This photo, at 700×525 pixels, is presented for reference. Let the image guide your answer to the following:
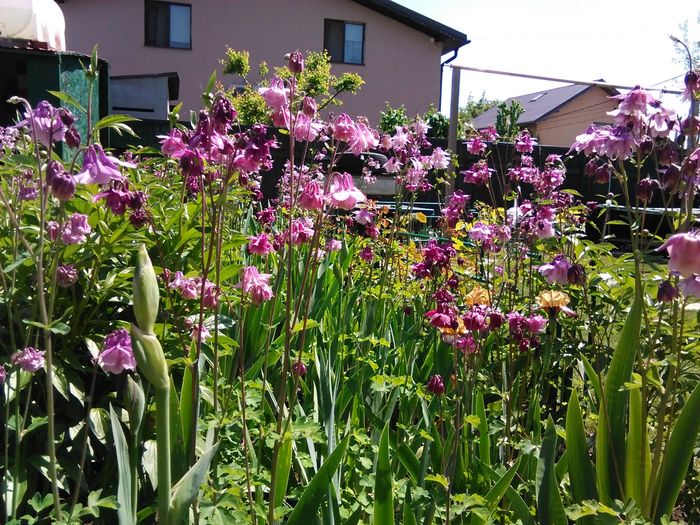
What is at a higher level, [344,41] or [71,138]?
[344,41]

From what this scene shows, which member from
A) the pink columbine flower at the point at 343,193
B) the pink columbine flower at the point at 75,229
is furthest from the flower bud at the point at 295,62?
the pink columbine flower at the point at 75,229

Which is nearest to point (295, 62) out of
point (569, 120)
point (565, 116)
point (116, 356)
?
point (116, 356)

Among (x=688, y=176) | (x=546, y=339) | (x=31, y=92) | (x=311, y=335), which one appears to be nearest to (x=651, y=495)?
(x=688, y=176)

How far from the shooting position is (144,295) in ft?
2.42

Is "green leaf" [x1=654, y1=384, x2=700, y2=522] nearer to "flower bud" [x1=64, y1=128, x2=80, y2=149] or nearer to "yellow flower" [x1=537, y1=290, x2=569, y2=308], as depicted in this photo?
"yellow flower" [x1=537, y1=290, x2=569, y2=308]

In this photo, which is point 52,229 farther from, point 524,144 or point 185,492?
point 524,144

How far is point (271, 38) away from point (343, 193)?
18.2 metres

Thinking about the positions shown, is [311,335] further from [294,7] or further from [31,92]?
[294,7]

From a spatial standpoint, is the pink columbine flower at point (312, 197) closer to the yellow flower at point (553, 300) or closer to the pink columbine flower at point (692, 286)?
the pink columbine flower at point (692, 286)

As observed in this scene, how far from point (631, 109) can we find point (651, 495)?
935mm

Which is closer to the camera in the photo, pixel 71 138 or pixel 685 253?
pixel 685 253

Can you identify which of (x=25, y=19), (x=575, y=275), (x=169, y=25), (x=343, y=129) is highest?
(x=169, y=25)

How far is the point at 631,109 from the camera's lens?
158cm

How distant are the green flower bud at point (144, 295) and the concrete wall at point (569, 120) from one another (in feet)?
104
